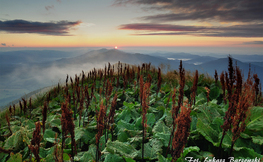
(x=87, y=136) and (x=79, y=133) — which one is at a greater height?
(x=79, y=133)

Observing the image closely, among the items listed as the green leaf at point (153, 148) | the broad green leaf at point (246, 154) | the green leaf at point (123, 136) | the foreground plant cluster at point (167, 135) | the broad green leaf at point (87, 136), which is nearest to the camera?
the foreground plant cluster at point (167, 135)

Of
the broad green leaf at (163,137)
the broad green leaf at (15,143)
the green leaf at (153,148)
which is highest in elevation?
the broad green leaf at (163,137)

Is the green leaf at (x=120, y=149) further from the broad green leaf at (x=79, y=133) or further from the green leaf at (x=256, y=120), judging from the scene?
the green leaf at (x=256, y=120)

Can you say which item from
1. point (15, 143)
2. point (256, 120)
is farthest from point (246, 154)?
point (15, 143)

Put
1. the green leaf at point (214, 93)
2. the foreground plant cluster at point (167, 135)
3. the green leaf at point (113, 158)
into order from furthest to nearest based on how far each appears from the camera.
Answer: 1. the green leaf at point (214, 93)
2. the green leaf at point (113, 158)
3. the foreground plant cluster at point (167, 135)

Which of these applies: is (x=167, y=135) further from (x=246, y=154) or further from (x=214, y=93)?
(x=214, y=93)

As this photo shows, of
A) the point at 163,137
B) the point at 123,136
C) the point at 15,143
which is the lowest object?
the point at 15,143

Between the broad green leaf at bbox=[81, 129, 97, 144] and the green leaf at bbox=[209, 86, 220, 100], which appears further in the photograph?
the green leaf at bbox=[209, 86, 220, 100]

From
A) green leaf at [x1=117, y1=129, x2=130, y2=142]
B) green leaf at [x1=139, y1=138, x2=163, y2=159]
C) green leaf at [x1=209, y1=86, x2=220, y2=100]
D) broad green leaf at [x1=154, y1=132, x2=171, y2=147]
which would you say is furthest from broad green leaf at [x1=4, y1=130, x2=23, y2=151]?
green leaf at [x1=209, y1=86, x2=220, y2=100]

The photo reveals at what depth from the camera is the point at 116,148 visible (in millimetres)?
2094

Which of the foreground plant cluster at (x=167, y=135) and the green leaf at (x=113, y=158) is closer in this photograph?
the foreground plant cluster at (x=167, y=135)

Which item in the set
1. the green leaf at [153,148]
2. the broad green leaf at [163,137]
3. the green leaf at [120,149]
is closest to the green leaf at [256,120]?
the broad green leaf at [163,137]

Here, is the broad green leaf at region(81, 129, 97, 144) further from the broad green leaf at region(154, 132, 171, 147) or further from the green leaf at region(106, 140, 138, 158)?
the broad green leaf at region(154, 132, 171, 147)

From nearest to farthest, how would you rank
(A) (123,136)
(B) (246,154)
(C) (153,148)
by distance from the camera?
(B) (246,154) < (C) (153,148) < (A) (123,136)
